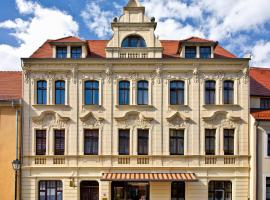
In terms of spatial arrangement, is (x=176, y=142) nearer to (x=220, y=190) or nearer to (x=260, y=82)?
(x=220, y=190)

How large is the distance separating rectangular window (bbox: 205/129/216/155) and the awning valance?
2.21 m

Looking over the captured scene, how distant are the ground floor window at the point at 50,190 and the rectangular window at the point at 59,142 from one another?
7.46 feet

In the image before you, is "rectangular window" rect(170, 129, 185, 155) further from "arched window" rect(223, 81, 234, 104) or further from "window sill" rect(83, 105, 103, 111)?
"window sill" rect(83, 105, 103, 111)

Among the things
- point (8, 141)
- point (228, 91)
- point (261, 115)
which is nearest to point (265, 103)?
point (261, 115)

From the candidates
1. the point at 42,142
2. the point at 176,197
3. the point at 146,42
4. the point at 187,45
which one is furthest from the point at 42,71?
the point at 176,197

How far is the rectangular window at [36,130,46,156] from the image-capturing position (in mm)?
29109

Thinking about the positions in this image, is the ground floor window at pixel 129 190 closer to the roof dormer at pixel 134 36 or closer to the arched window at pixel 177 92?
the arched window at pixel 177 92

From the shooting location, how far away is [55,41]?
29.6 m

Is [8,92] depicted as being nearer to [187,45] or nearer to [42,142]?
[42,142]

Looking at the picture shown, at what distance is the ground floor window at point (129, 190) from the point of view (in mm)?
29141

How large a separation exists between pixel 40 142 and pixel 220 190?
13.8 m

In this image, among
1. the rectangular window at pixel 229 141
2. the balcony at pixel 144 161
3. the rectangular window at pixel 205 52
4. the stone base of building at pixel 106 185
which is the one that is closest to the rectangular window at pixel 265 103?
the rectangular window at pixel 229 141

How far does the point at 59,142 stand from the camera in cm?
2914

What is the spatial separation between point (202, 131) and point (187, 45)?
657cm
